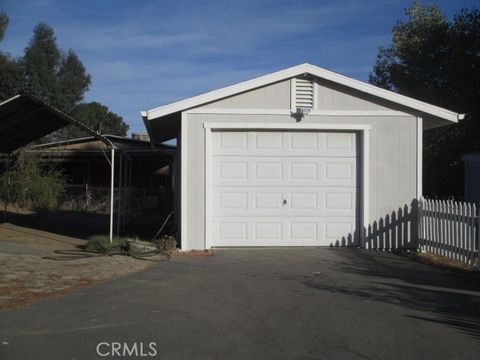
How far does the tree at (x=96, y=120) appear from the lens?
1652 inches

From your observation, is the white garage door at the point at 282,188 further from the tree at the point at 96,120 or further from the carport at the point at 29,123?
the tree at the point at 96,120

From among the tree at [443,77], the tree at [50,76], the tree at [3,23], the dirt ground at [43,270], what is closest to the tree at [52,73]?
the tree at [50,76]

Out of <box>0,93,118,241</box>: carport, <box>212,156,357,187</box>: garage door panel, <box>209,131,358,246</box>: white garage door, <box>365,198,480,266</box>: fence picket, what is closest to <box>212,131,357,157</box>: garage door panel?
<box>209,131,358,246</box>: white garage door

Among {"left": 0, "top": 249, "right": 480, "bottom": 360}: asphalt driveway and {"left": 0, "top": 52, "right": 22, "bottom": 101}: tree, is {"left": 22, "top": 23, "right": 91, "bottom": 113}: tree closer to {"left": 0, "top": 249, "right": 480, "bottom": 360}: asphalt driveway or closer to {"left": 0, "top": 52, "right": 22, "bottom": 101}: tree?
{"left": 0, "top": 52, "right": 22, "bottom": 101}: tree

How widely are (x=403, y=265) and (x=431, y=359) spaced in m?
5.38

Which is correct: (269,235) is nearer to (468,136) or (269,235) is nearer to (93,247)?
(93,247)

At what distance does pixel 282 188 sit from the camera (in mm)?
12164

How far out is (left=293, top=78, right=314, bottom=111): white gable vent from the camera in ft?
39.4

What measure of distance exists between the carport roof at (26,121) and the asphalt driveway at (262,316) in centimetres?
469

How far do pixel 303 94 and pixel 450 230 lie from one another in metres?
3.92

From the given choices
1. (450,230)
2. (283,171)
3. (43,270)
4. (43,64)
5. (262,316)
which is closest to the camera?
(262,316)

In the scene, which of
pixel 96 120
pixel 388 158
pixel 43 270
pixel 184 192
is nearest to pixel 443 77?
pixel 388 158

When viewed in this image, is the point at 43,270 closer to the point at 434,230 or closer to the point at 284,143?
the point at 284,143

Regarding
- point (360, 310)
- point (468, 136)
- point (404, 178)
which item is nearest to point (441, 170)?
point (468, 136)
